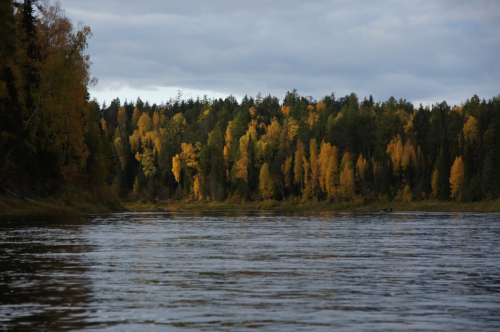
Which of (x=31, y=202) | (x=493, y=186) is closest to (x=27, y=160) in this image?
(x=31, y=202)

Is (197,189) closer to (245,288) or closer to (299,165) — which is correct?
(299,165)

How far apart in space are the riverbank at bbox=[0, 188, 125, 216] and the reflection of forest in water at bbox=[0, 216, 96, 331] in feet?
84.1

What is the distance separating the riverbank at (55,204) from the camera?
5032 centimetres

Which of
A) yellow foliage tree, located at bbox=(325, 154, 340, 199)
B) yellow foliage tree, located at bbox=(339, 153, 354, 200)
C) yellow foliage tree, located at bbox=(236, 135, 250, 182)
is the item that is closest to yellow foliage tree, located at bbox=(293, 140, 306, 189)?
yellow foliage tree, located at bbox=(325, 154, 340, 199)

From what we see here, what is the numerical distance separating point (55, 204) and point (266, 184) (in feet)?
315

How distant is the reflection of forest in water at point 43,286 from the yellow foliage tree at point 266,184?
123m

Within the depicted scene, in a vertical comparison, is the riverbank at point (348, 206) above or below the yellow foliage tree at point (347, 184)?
below

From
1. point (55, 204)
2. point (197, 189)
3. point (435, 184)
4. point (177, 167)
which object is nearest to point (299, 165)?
point (435, 184)

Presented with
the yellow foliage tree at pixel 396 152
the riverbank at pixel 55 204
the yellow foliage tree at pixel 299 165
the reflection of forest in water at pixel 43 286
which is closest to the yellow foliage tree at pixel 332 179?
the yellow foliage tree at pixel 299 165

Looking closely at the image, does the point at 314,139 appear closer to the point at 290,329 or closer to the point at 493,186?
the point at 493,186

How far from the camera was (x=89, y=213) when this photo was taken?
65875 mm

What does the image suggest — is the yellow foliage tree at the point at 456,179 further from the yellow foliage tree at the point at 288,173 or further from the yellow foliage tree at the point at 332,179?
the yellow foliage tree at the point at 288,173

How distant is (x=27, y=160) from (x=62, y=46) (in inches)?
508

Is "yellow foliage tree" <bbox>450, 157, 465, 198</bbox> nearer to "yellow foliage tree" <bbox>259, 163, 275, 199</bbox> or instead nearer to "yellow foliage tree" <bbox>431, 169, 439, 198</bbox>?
"yellow foliage tree" <bbox>431, 169, 439, 198</bbox>
